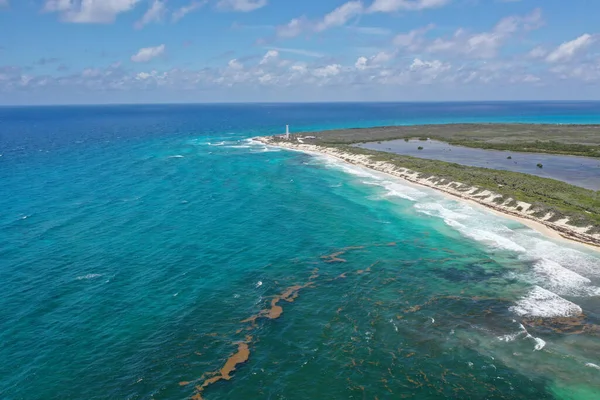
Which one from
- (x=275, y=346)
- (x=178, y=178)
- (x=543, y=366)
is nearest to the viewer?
(x=543, y=366)

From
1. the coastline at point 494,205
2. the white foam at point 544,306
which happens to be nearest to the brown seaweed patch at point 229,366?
the white foam at point 544,306

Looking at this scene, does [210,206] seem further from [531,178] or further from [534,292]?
[531,178]

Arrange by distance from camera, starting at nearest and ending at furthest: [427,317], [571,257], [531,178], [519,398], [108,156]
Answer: [519,398] → [427,317] → [571,257] → [531,178] → [108,156]

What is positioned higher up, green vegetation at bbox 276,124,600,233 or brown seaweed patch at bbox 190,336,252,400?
green vegetation at bbox 276,124,600,233

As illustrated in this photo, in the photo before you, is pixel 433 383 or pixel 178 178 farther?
pixel 178 178

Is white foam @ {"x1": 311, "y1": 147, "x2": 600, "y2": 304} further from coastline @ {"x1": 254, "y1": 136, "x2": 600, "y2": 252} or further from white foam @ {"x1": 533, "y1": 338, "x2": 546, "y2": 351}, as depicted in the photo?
white foam @ {"x1": 533, "y1": 338, "x2": 546, "y2": 351}

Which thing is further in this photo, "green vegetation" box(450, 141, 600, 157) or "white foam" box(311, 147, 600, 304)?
"green vegetation" box(450, 141, 600, 157)

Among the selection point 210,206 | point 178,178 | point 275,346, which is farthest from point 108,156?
point 275,346

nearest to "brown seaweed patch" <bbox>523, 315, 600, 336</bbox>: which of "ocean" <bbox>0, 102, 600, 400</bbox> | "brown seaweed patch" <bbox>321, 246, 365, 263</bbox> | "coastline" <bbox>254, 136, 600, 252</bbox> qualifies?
"ocean" <bbox>0, 102, 600, 400</bbox>
